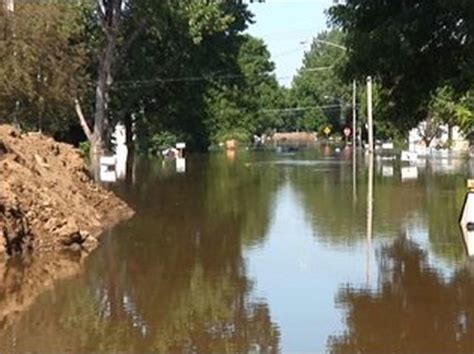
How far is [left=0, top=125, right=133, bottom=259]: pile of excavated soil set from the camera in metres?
15.5

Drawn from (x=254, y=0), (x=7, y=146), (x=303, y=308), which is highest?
(x=254, y=0)

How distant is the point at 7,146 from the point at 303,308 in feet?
28.5

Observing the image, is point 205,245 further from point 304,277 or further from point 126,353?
point 126,353

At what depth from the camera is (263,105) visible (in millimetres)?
148500

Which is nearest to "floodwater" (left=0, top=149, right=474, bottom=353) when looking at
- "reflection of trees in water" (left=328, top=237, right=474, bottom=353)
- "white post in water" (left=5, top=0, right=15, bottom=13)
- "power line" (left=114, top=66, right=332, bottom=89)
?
"reflection of trees in water" (left=328, top=237, right=474, bottom=353)

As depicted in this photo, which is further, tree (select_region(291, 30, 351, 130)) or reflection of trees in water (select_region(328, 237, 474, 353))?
tree (select_region(291, 30, 351, 130))

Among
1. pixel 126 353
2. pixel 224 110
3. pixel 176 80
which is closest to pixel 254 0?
pixel 176 80

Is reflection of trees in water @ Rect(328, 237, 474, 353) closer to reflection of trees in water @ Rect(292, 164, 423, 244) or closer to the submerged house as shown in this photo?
reflection of trees in water @ Rect(292, 164, 423, 244)

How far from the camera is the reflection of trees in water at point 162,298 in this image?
9.67 m

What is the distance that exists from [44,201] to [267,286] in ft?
16.3

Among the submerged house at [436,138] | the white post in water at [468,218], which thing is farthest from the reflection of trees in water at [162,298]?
the submerged house at [436,138]

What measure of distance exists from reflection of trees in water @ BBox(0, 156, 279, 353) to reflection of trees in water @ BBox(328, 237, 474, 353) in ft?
2.95

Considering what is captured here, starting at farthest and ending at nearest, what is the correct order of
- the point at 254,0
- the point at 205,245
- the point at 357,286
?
the point at 254,0 < the point at 205,245 < the point at 357,286

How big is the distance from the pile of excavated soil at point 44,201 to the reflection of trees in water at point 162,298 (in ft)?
2.04
